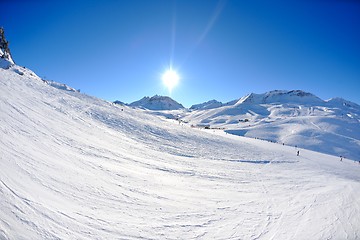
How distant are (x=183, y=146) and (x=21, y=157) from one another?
22.1 m

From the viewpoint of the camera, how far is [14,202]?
859cm

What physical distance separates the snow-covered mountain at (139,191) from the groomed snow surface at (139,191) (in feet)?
0.20

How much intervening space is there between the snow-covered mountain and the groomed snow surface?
0.20 ft

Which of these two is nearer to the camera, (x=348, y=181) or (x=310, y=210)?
(x=310, y=210)

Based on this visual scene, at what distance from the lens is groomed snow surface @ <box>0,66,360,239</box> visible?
31.2 ft

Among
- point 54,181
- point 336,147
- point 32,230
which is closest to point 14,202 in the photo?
point 32,230

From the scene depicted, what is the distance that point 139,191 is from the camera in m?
14.4

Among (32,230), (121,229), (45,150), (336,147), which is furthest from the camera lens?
(336,147)

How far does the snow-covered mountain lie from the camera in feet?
31.2

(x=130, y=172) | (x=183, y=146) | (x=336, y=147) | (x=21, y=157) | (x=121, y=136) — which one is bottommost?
(x=21, y=157)

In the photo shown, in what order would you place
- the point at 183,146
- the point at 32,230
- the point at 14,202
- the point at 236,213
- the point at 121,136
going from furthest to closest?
1. the point at 183,146
2. the point at 121,136
3. the point at 236,213
4. the point at 14,202
5. the point at 32,230

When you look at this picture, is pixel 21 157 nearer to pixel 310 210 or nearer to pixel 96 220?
pixel 96 220

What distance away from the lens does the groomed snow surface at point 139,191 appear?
31.2 ft

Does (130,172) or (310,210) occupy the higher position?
(310,210)
